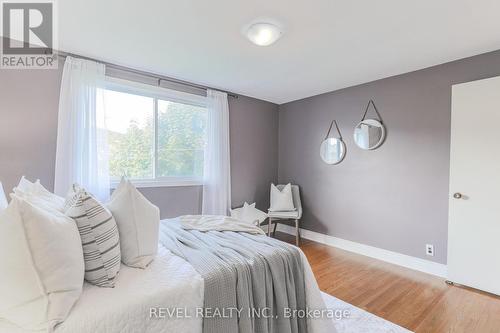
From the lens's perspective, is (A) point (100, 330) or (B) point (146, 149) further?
(B) point (146, 149)

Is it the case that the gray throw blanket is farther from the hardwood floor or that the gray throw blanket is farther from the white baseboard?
the white baseboard

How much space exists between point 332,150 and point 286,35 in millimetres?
1990

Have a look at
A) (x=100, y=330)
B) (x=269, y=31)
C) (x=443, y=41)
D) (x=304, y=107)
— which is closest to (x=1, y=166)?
(x=100, y=330)

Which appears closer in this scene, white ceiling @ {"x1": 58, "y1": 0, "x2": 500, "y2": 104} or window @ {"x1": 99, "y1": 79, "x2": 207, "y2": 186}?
white ceiling @ {"x1": 58, "y1": 0, "x2": 500, "y2": 104}

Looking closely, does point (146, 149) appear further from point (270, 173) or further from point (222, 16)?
point (270, 173)

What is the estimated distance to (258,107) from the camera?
4121 mm

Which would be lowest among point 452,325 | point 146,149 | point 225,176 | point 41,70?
point 452,325

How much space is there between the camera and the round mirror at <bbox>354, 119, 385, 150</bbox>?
3.13 meters

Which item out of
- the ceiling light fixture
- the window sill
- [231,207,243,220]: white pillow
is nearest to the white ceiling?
the ceiling light fixture

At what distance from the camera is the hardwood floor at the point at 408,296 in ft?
6.19

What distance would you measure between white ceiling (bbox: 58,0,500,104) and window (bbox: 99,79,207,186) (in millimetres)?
366

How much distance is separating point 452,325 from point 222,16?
2.88 metres

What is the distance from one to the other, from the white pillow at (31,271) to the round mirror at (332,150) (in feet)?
10.9

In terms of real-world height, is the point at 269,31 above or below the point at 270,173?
above
